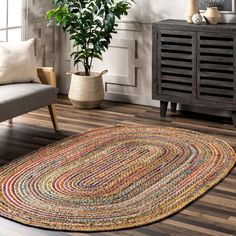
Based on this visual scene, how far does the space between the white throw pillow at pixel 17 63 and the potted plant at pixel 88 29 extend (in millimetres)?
883

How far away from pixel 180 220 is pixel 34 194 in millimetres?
930

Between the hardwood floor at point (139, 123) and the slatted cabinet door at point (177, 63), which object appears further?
the slatted cabinet door at point (177, 63)

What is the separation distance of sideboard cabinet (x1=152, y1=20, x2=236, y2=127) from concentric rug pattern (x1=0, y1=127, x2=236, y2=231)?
49cm

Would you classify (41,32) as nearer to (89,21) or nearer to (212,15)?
(89,21)

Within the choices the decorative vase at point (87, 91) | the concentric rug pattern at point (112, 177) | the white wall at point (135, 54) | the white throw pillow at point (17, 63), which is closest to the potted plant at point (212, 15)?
the white wall at point (135, 54)

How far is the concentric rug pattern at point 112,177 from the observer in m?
3.43

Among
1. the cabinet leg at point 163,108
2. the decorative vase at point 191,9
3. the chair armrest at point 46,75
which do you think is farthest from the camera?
the cabinet leg at point 163,108

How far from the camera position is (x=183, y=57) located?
5.46 m

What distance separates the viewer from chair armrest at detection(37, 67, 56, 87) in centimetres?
510

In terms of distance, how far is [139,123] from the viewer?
5.48 m

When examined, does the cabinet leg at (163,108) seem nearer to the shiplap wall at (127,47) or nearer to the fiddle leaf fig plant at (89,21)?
the shiplap wall at (127,47)

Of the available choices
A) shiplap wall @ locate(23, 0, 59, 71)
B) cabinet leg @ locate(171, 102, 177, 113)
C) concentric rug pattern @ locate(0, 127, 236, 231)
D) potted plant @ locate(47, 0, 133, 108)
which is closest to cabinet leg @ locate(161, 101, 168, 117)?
cabinet leg @ locate(171, 102, 177, 113)

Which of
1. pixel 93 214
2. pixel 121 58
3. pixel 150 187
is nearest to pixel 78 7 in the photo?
pixel 121 58

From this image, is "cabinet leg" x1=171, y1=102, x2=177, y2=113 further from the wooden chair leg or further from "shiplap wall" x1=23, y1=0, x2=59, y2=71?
"shiplap wall" x1=23, y1=0, x2=59, y2=71
